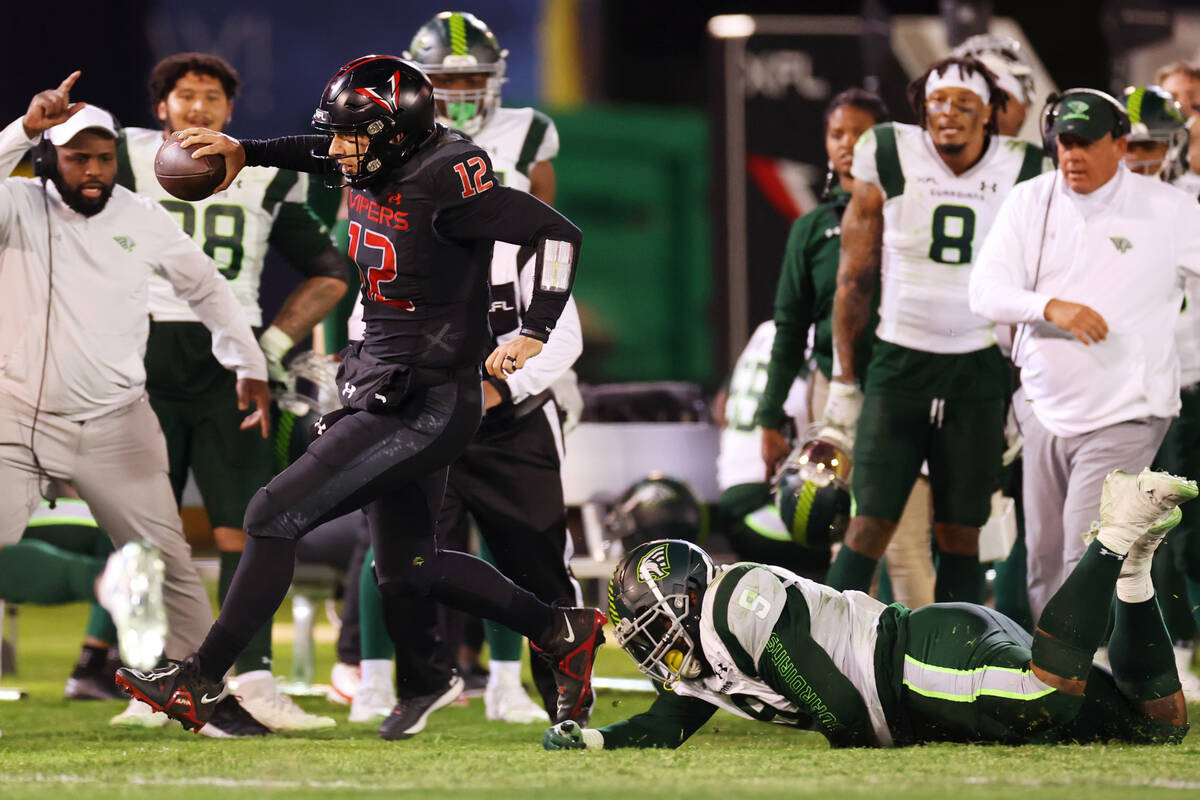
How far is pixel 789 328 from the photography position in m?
6.57

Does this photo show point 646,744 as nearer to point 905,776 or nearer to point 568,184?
point 905,776

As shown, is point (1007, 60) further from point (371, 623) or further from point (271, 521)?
point (271, 521)

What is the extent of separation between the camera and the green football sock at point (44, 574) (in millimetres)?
6922

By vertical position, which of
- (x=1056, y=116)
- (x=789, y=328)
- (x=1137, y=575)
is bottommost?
(x=1137, y=575)

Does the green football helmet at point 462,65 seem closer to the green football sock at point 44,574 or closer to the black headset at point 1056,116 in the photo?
the black headset at point 1056,116

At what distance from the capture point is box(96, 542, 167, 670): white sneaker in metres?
5.21

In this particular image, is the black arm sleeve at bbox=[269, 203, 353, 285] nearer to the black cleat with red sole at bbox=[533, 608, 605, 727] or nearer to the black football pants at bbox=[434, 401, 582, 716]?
the black football pants at bbox=[434, 401, 582, 716]

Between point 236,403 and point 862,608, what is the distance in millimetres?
2254

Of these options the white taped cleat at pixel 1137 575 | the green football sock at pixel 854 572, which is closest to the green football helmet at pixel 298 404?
the green football sock at pixel 854 572

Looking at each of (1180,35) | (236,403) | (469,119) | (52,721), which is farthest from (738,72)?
(52,721)

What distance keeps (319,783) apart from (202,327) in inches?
89.2

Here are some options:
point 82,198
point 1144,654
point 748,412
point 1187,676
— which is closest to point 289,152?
point 82,198

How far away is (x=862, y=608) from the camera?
4621 millimetres

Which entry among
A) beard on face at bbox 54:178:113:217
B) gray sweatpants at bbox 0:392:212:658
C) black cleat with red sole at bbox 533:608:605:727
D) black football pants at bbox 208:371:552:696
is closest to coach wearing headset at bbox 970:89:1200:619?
black cleat with red sole at bbox 533:608:605:727
